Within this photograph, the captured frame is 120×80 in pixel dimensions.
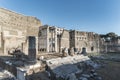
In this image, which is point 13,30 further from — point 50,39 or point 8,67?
point 8,67

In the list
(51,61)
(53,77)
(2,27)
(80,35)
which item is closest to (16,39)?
(2,27)

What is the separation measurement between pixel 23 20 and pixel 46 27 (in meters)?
7.50

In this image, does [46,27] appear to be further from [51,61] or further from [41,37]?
[51,61]

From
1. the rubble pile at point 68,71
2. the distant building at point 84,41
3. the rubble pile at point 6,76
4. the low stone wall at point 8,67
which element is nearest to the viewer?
the rubble pile at point 6,76

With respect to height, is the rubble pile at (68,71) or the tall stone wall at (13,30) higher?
the tall stone wall at (13,30)

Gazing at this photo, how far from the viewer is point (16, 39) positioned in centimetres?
3256

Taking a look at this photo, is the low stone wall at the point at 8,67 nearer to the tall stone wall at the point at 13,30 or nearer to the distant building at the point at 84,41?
the tall stone wall at the point at 13,30

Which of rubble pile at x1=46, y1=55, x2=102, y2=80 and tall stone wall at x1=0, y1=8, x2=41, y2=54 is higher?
tall stone wall at x1=0, y1=8, x2=41, y2=54

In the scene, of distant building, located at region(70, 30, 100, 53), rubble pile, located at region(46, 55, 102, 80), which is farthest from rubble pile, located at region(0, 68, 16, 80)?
distant building, located at region(70, 30, 100, 53)

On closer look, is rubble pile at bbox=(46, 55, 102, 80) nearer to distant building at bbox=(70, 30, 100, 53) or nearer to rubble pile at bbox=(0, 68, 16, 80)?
rubble pile at bbox=(0, 68, 16, 80)

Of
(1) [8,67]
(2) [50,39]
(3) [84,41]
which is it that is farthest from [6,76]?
(3) [84,41]

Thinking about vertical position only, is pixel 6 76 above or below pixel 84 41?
below

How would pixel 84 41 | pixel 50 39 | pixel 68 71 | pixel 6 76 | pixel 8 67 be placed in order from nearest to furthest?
1. pixel 6 76
2. pixel 8 67
3. pixel 68 71
4. pixel 50 39
5. pixel 84 41

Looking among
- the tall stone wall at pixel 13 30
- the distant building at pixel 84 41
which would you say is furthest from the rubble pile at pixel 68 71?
the distant building at pixel 84 41
